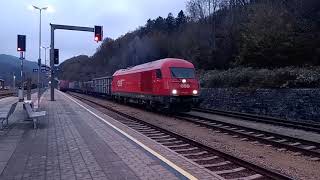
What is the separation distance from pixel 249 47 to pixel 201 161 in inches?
958

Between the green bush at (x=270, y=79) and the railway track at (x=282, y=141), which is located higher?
the green bush at (x=270, y=79)

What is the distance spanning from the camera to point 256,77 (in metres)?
27.9

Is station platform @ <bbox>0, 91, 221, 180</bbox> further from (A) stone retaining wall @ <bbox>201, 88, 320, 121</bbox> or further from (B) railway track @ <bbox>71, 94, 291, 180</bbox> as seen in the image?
(A) stone retaining wall @ <bbox>201, 88, 320, 121</bbox>

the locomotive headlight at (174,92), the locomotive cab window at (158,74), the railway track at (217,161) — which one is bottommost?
the railway track at (217,161)

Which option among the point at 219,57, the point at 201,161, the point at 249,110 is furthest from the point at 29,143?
the point at 219,57

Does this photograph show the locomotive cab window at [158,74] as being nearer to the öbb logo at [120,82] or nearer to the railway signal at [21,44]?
the railway signal at [21,44]

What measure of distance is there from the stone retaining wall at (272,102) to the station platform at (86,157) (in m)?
10.5

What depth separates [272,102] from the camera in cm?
2462

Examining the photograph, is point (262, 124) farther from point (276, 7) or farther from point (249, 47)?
point (276, 7)

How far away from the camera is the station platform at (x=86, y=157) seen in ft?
26.0

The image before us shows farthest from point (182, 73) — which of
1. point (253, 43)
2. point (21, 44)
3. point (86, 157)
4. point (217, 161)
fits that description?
point (86, 157)

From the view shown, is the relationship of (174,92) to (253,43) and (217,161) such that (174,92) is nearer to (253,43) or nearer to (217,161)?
(253,43)

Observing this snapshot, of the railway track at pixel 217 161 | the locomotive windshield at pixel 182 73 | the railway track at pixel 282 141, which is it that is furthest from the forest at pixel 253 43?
the railway track at pixel 217 161

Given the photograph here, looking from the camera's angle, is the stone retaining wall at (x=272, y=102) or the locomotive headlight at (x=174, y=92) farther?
the locomotive headlight at (x=174, y=92)
